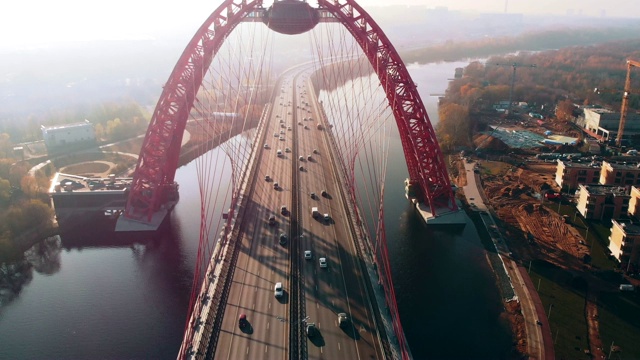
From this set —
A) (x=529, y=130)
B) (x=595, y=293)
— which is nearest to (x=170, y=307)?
(x=595, y=293)

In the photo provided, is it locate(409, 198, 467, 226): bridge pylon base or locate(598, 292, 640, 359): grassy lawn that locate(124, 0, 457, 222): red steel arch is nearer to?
locate(409, 198, 467, 226): bridge pylon base

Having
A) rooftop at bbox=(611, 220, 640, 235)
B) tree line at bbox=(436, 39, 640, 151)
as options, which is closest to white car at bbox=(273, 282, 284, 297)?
rooftop at bbox=(611, 220, 640, 235)

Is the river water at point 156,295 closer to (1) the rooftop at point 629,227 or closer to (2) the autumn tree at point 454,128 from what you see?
(1) the rooftop at point 629,227

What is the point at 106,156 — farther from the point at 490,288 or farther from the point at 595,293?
the point at 595,293

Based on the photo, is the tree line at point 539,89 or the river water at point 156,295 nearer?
the river water at point 156,295

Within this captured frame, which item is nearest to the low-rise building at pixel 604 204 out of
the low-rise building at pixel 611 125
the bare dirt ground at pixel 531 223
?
the bare dirt ground at pixel 531 223
